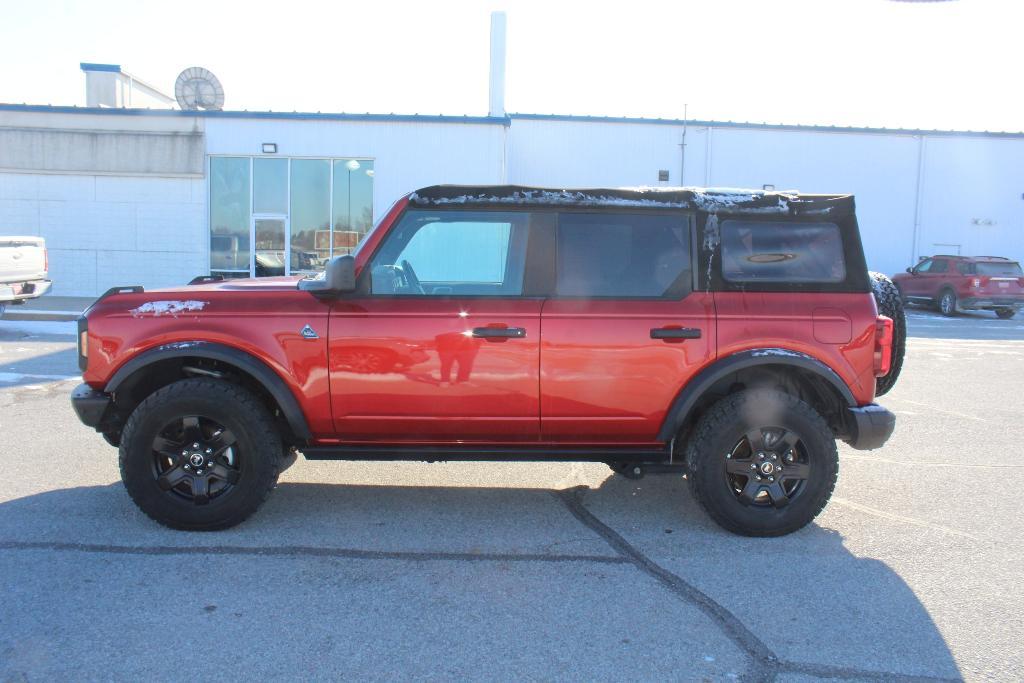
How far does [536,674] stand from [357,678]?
2.22 ft

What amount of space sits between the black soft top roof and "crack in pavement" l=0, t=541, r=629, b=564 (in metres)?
1.93

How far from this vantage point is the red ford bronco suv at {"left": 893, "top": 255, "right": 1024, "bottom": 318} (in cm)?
2145

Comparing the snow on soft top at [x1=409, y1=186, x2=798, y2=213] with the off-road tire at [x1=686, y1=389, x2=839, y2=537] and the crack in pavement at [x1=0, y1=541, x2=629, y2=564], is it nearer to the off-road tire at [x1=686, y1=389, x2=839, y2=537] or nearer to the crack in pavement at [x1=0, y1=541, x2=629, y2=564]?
the off-road tire at [x1=686, y1=389, x2=839, y2=537]

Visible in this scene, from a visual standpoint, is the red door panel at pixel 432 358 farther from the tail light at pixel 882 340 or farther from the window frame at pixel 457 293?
the tail light at pixel 882 340

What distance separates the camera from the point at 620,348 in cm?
453

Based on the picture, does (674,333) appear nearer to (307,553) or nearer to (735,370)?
(735,370)

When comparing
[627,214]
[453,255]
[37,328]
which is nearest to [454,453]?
[453,255]

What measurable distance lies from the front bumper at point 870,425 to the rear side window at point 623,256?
1.17 meters

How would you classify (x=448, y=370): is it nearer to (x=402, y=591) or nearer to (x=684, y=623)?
(x=402, y=591)

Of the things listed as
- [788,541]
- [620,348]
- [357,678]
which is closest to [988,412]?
[788,541]

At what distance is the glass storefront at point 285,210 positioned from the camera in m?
22.2

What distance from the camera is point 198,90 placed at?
79.6 feet

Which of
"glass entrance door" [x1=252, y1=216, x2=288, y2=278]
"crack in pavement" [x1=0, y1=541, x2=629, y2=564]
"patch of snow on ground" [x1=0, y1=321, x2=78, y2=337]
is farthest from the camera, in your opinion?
"glass entrance door" [x1=252, y1=216, x2=288, y2=278]

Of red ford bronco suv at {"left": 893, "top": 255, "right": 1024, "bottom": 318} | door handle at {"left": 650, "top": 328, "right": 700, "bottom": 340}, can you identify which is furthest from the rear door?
red ford bronco suv at {"left": 893, "top": 255, "right": 1024, "bottom": 318}
